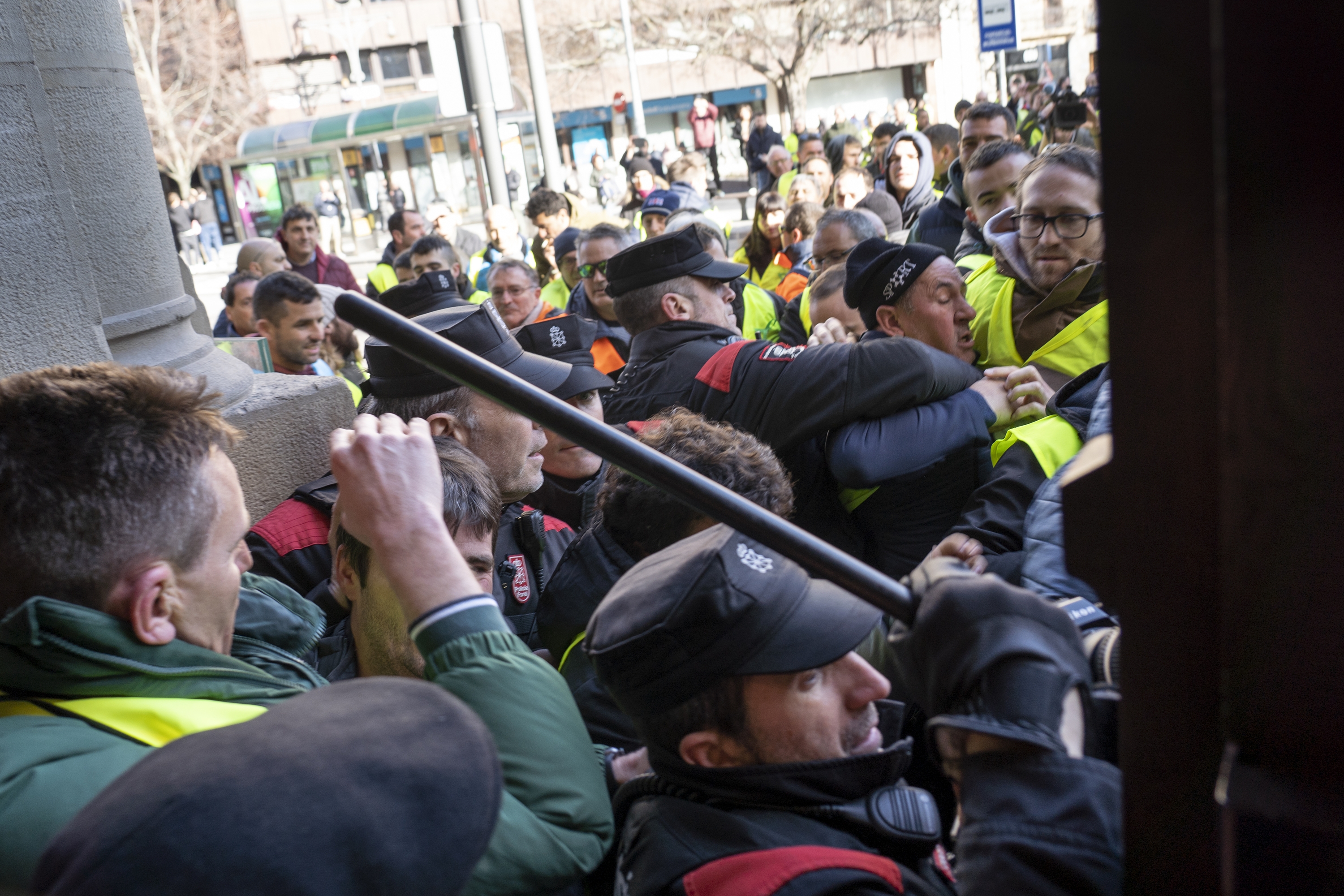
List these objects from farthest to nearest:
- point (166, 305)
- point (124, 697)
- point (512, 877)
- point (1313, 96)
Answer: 1. point (166, 305)
2. point (124, 697)
3. point (512, 877)
4. point (1313, 96)

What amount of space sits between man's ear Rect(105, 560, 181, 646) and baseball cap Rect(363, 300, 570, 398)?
4.75 feet

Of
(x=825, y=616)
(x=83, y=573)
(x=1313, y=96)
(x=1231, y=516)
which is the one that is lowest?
(x=825, y=616)

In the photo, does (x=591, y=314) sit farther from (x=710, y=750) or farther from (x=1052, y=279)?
(x=710, y=750)

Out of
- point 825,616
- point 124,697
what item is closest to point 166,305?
point 124,697

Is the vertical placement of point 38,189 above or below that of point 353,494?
above

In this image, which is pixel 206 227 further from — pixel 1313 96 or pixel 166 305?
pixel 1313 96

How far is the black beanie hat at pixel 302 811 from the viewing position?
0.80 meters

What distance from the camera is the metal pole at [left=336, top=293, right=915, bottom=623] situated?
3.51ft

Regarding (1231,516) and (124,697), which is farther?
(124,697)

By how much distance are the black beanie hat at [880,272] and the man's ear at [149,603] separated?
2270 millimetres

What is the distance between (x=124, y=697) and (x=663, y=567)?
29.9 inches

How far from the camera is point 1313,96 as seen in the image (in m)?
0.66

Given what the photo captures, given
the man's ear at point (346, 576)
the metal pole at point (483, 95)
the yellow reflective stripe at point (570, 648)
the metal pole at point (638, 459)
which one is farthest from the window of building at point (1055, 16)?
the metal pole at point (638, 459)

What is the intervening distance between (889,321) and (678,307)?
28.9 inches
